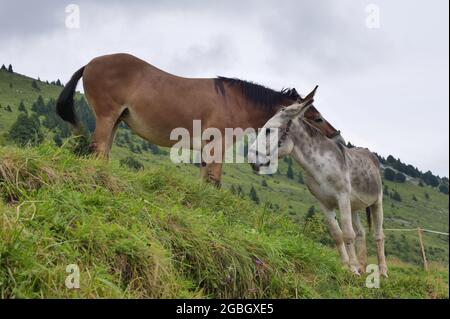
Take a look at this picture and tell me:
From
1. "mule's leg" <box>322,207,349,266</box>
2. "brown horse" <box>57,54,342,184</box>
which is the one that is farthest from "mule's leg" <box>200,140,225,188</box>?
"mule's leg" <box>322,207,349,266</box>

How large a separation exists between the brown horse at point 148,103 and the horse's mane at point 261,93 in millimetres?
299

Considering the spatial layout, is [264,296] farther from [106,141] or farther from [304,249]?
[106,141]

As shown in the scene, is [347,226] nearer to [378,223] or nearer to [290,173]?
[378,223]

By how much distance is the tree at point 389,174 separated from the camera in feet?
645

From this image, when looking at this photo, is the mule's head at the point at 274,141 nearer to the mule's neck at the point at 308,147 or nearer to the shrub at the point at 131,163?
the mule's neck at the point at 308,147

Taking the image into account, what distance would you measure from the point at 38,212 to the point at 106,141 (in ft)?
14.7

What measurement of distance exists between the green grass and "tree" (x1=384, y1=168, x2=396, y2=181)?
648 ft

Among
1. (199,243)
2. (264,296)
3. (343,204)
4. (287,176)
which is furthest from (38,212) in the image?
(287,176)

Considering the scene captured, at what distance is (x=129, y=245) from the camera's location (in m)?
5.05

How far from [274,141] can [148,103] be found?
110 inches

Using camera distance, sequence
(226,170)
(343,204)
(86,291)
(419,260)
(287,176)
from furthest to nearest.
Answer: (287,176), (226,170), (419,260), (343,204), (86,291)

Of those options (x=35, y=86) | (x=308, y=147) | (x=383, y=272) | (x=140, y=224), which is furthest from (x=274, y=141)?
(x=35, y=86)
